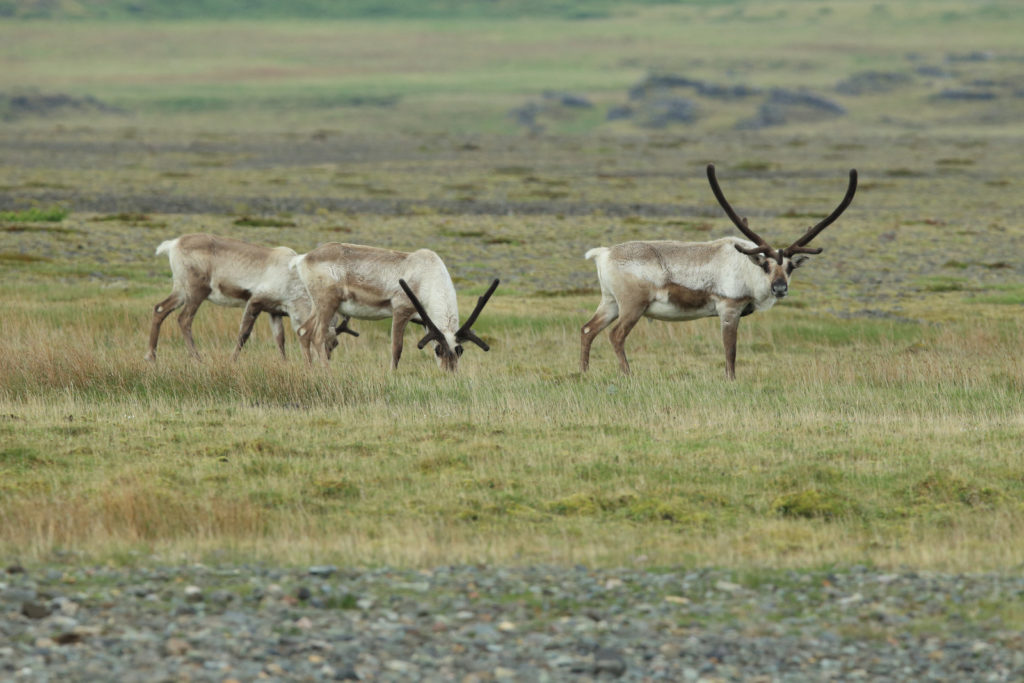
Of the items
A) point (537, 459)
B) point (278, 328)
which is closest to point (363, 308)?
point (278, 328)

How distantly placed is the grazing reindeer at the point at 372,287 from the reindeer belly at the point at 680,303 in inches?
90.4

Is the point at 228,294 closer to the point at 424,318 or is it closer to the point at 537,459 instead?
the point at 424,318

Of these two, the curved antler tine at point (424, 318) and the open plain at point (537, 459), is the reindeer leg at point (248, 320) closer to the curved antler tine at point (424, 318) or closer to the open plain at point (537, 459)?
the open plain at point (537, 459)

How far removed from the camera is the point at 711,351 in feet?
73.4

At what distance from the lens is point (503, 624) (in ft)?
28.8

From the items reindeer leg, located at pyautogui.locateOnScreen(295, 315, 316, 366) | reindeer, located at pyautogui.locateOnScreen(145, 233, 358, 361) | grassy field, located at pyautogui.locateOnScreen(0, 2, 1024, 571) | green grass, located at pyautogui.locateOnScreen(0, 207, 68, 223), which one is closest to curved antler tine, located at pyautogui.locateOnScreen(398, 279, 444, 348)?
grassy field, located at pyautogui.locateOnScreen(0, 2, 1024, 571)

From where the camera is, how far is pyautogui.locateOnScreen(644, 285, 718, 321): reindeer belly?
19.4m

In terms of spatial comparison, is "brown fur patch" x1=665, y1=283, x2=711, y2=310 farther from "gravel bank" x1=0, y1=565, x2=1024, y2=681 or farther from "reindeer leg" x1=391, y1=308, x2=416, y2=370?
"gravel bank" x1=0, y1=565, x2=1024, y2=681

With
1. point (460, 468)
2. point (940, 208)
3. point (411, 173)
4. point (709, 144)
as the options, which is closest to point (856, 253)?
point (940, 208)

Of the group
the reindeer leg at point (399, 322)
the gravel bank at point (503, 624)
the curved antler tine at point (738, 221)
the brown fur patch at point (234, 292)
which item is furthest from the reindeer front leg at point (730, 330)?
the gravel bank at point (503, 624)

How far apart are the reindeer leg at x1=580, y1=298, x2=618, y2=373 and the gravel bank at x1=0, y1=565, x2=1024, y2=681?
9.77 meters

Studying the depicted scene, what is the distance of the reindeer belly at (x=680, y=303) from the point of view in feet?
63.6

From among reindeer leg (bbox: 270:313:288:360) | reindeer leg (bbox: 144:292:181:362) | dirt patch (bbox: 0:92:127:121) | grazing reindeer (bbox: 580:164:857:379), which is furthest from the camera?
dirt patch (bbox: 0:92:127:121)

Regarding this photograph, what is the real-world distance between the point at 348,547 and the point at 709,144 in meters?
87.8
